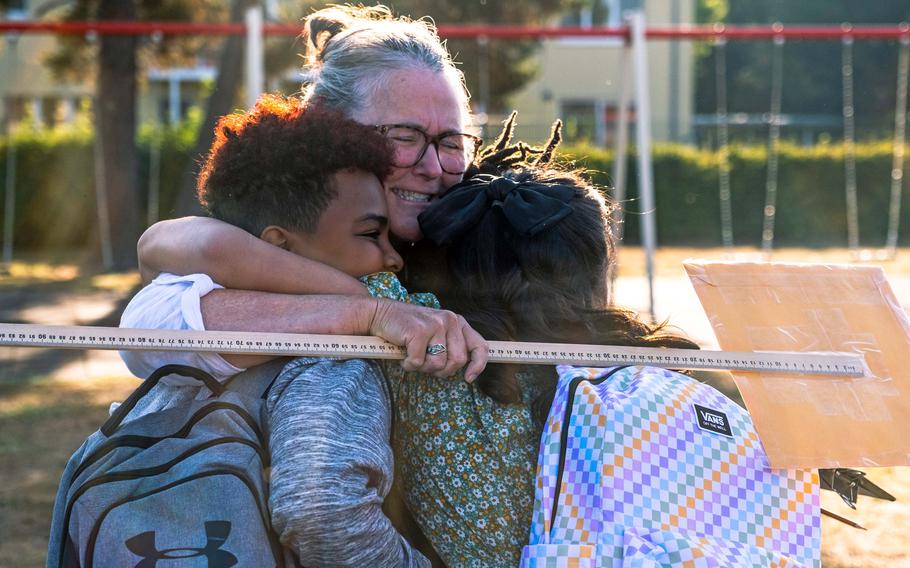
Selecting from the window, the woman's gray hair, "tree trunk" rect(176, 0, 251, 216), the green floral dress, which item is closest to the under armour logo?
the green floral dress

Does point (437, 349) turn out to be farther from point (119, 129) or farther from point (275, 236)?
point (119, 129)

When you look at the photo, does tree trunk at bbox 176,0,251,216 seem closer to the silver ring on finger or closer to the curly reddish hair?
the curly reddish hair

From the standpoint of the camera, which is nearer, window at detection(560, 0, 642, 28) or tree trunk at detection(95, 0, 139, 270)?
tree trunk at detection(95, 0, 139, 270)

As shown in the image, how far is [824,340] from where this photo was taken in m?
1.97

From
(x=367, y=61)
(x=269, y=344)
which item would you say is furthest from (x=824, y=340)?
(x=367, y=61)

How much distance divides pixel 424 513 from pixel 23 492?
3.22 metres

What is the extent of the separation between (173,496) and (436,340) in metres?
0.49

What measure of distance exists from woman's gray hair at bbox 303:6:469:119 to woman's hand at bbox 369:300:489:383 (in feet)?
3.46

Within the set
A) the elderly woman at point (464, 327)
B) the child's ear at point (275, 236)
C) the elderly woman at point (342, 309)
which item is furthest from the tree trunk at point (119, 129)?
the child's ear at point (275, 236)

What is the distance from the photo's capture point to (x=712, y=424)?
1.71 m

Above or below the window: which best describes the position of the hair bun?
below

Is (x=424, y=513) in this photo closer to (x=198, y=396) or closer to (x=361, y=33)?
(x=198, y=396)

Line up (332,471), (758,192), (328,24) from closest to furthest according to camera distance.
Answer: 1. (332,471)
2. (328,24)
3. (758,192)

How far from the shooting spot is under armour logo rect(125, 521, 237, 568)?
4.91ft
